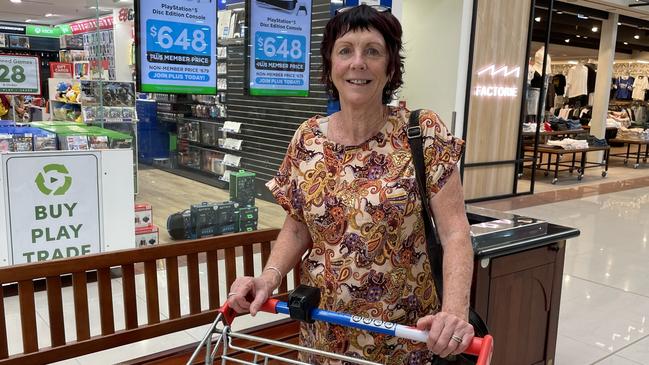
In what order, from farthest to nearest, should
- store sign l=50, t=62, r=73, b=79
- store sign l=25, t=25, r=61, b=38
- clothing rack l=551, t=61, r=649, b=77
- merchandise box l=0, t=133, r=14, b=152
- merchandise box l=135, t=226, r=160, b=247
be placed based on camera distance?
1. clothing rack l=551, t=61, r=649, b=77
2. store sign l=25, t=25, r=61, b=38
3. store sign l=50, t=62, r=73, b=79
4. merchandise box l=135, t=226, r=160, b=247
5. merchandise box l=0, t=133, r=14, b=152

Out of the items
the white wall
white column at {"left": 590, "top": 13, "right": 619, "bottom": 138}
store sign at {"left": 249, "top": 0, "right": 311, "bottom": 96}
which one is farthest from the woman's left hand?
white column at {"left": 590, "top": 13, "right": 619, "bottom": 138}

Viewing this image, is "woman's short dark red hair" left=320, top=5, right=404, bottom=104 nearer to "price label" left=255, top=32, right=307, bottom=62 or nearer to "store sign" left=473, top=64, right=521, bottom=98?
"price label" left=255, top=32, right=307, bottom=62

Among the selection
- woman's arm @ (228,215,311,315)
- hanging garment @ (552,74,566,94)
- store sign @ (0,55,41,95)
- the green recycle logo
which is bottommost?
the green recycle logo

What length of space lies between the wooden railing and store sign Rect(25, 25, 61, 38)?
6229mm

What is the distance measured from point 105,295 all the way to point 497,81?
6430 mm

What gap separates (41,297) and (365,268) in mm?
3422

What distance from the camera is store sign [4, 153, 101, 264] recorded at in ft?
11.7

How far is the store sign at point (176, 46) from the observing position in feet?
10.8

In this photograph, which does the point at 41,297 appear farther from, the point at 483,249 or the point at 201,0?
the point at 483,249

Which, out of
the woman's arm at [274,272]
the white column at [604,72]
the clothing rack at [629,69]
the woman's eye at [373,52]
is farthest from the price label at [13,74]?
the clothing rack at [629,69]

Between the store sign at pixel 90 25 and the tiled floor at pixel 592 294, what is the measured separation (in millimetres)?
1458

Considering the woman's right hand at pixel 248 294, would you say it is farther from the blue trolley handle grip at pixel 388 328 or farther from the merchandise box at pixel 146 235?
the merchandise box at pixel 146 235

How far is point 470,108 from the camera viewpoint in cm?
712

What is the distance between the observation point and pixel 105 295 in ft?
7.01
